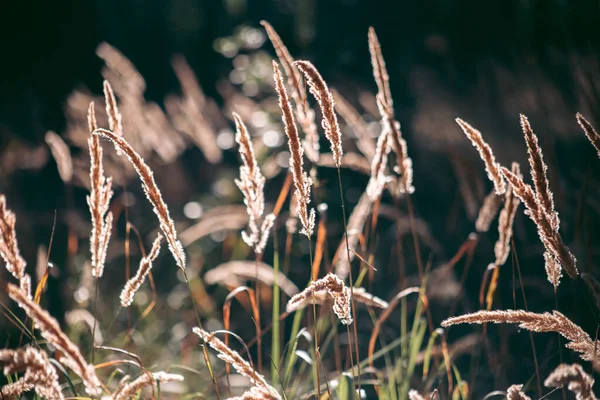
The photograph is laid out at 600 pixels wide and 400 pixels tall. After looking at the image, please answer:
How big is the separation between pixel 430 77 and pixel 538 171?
10.2 ft

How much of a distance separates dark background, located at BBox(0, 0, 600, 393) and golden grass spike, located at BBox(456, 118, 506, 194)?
283mm

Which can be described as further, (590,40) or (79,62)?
(79,62)

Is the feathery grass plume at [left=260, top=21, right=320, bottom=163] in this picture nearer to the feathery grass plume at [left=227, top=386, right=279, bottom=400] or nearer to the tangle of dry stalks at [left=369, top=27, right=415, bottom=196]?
the tangle of dry stalks at [left=369, top=27, right=415, bottom=196]

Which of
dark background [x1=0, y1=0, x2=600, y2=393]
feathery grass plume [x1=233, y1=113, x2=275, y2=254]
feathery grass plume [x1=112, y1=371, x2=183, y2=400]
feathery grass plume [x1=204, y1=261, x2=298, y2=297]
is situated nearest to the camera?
feathery grass plume [x1=112, y1=371, x2=183, y2=400]

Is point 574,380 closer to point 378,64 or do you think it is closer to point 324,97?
point 324,97

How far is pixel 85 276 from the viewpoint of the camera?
8.02 feet

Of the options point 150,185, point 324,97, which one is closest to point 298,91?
point 324,97

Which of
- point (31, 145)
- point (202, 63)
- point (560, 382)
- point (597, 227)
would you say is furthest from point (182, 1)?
point (560, 382)

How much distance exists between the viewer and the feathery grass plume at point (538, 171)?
100 cm

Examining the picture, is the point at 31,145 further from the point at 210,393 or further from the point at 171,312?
the point at 210,393

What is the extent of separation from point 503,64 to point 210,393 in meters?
2.51

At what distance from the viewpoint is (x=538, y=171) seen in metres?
1.02

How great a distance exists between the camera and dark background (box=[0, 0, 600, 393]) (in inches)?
98.0

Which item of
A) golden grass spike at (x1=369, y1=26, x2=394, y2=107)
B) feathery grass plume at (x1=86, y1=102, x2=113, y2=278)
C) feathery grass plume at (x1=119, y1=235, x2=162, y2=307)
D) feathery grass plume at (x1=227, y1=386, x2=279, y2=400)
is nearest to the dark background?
golden grass spike at (x1=369, y1=26, x2=394, y2=107)
